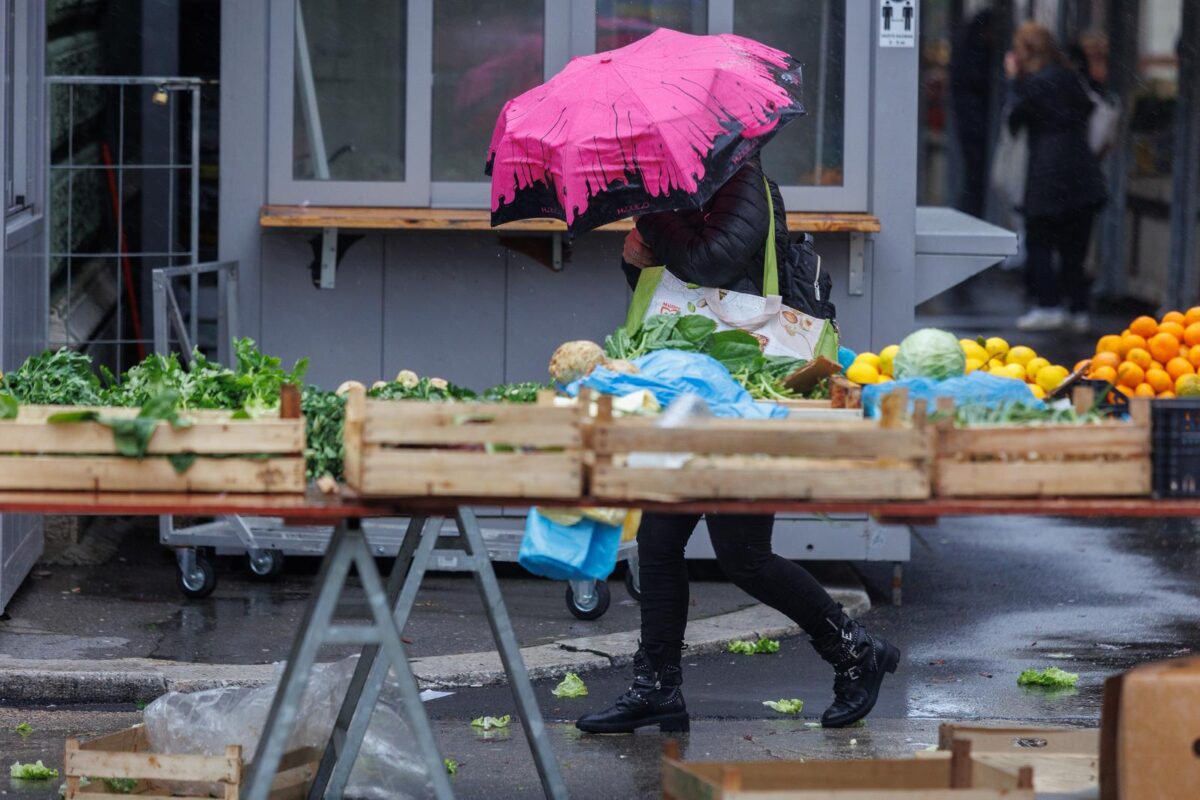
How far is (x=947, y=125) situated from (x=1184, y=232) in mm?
5641

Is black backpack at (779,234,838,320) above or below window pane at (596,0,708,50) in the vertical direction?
below

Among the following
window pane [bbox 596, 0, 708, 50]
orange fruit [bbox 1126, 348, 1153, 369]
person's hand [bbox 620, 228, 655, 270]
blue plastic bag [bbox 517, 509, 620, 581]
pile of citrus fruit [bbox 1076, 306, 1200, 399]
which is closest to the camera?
blue plastic bag [bbox 517, 509, 620, 581]

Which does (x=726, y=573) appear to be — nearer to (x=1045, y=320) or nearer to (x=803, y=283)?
(x=803, y=283)

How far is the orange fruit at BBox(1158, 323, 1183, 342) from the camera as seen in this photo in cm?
641

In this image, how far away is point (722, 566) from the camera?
546 centimetres

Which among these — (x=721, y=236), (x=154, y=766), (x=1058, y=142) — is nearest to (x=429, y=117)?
(x=721, y=236)

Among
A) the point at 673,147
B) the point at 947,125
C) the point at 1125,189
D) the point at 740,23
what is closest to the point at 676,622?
the point at 673,147

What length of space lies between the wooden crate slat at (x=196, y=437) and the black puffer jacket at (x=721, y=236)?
1.83m

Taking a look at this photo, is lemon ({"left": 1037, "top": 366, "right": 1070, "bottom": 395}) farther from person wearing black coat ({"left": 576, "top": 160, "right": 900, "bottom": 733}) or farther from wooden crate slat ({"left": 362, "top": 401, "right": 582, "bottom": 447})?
wooden crate slat ({"left": 362, "top": 401, "right": 582, "bottom": 447})

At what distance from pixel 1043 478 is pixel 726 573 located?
1.76m

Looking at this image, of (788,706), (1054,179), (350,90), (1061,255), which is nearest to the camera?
(788,706)

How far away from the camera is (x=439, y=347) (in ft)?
26.4

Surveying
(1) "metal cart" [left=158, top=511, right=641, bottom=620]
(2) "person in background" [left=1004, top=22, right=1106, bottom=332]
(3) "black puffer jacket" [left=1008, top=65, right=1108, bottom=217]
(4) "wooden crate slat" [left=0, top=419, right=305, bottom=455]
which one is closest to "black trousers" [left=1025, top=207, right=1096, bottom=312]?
(2) "person in background" [left=1004, top=22, right=1106, bottom=332]

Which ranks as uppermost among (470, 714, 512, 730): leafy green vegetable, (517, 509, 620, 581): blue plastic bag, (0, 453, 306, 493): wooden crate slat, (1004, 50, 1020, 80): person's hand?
(1004, 50, 1020, 80): person's hand
